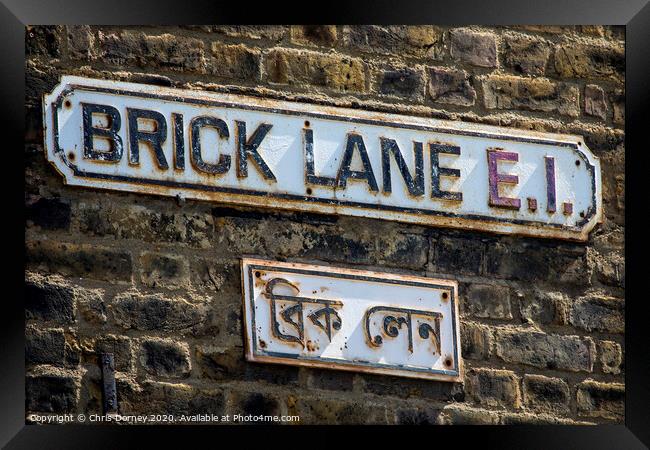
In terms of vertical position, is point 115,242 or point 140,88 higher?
Answer: point 140,88

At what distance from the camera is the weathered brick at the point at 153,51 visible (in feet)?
13.7

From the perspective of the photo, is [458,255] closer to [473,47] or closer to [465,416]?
[465,416]

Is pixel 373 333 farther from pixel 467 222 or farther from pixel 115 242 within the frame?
pixel 115 242

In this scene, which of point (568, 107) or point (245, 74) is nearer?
point (245, 74)

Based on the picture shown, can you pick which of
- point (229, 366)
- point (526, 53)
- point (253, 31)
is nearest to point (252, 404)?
point (229, 366)

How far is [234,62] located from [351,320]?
3.46ft

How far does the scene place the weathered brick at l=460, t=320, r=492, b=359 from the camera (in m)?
4.38

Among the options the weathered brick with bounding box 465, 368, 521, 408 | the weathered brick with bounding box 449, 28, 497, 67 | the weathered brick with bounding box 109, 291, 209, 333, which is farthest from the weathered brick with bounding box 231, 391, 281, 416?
the weathered brick with bounding box 449, 28, 497, 67

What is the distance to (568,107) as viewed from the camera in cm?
460

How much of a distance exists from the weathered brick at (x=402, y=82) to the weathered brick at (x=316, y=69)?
8 cm

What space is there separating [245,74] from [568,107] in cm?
132

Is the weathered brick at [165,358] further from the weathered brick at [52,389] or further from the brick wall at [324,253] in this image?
the weathered brick at [52,389]

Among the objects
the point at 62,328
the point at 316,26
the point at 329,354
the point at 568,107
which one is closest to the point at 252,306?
the point at 329,354

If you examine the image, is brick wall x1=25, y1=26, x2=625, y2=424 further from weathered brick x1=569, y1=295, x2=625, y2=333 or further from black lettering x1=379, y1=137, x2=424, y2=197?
black lettering x1=379, y1=137, x2=424, y2=197
